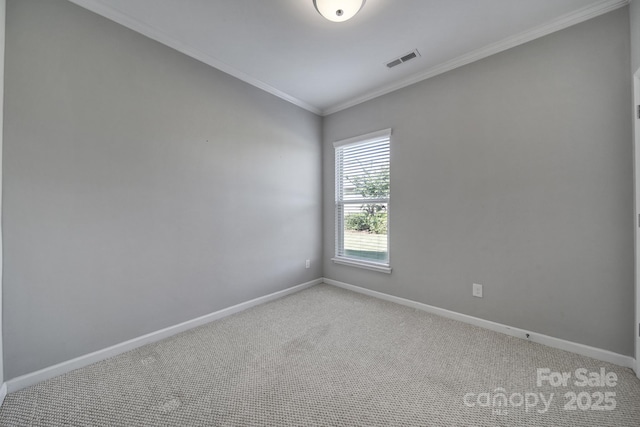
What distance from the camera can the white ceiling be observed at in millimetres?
1828

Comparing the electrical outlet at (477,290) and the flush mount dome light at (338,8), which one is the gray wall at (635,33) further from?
the electrical outlet at (477,290)

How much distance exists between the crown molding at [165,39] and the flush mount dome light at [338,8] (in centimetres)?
126

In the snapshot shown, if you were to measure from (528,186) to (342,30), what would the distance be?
2093mm

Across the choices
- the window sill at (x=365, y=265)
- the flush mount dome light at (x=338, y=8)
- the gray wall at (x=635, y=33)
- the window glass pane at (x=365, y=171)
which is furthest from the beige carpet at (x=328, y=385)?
the flush mount dome light at (x=338, y=8)

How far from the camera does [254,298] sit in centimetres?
289

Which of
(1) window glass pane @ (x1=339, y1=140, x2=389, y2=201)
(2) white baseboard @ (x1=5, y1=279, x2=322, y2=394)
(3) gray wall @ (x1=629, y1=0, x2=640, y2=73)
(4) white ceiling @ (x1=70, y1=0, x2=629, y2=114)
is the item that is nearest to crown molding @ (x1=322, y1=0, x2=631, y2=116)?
(4) white ceiling @ (x1=70, y1=0, x2=629, y2=114)

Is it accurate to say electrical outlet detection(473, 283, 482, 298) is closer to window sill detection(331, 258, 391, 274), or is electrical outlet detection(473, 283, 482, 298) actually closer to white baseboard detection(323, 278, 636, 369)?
white baseboard detection(323, 278, 636, 369)

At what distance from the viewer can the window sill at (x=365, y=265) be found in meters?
3.05

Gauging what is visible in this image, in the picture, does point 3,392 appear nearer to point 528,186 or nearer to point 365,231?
point 365,231

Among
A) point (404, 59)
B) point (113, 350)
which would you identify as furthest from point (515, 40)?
point (113, 350)

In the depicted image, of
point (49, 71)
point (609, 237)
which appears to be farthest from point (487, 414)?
point (49, 71)

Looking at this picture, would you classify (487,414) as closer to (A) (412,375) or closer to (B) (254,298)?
(A) (412,375)

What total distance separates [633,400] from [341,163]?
10.6ft

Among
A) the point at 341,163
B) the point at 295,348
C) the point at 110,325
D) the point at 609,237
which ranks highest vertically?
the point at 341,163
